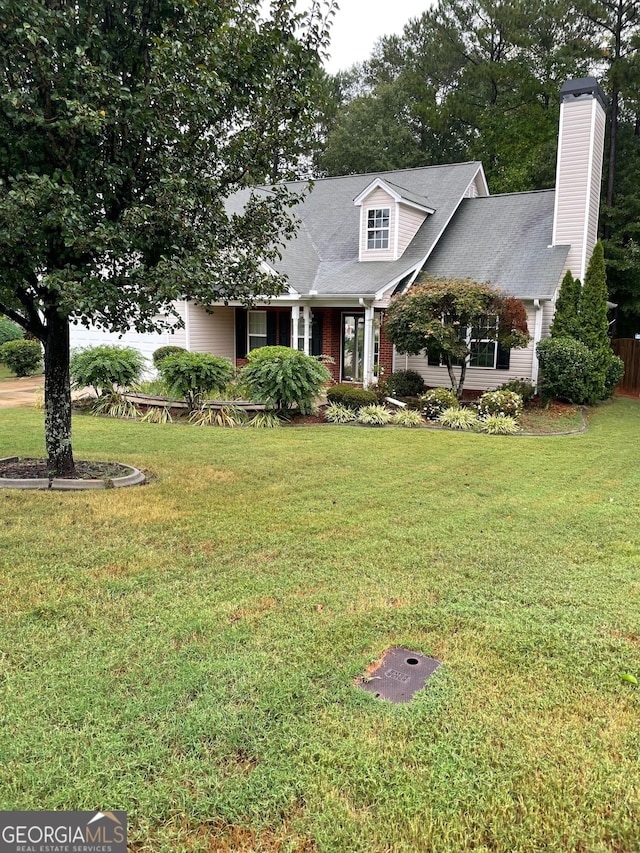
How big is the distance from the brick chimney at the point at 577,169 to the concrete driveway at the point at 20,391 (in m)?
13.9

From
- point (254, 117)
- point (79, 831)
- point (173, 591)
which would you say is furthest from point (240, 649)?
point (254, 117)

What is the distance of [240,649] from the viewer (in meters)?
3.53

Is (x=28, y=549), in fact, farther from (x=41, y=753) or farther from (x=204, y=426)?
(x=204, y=426)

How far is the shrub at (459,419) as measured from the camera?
39.8 feet

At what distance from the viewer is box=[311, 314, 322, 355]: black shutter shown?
17.2 meters

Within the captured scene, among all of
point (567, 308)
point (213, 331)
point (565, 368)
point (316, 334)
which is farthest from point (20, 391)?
point (567, 308)

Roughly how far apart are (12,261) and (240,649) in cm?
411

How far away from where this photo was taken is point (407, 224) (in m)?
17.0

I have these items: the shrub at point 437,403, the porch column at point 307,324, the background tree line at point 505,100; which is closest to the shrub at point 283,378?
the shrub at point 437,403

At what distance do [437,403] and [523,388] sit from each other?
8.48ft

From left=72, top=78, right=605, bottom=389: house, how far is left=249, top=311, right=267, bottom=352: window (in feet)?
0.11

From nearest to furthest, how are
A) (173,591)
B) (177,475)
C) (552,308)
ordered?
(173,591)
(177,475)
(552,308)

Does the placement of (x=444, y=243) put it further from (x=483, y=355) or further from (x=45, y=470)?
(x=45, y=470)

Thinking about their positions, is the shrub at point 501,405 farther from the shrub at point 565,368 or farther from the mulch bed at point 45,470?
the mulch bed at point 45,470
